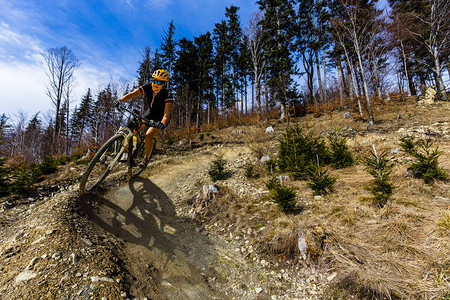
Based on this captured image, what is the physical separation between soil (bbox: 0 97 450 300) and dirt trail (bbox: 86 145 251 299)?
0.02 meters

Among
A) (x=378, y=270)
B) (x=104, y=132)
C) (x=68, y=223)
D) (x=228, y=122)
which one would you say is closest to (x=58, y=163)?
(x=104, y=132)

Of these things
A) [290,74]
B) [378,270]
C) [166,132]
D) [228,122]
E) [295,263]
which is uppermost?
[290,74]

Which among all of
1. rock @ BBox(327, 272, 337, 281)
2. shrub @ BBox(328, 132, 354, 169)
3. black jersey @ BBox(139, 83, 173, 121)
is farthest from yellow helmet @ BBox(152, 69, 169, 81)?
shrub @ BBox(328, 132, 354, 169)

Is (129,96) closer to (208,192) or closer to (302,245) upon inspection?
(208,192)

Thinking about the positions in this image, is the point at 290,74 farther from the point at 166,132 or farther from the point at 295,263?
the point at 295,263

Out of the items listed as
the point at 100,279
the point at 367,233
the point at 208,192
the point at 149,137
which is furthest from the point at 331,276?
the point at 149,137

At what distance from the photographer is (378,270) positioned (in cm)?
227

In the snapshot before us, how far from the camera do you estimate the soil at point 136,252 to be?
2188 mm

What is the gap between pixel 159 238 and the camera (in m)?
3.86

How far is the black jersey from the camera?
4906 mm

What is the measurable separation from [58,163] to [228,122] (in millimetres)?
15063

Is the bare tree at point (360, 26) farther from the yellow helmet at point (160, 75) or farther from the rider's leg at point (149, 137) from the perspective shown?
the rider's leg at point (149, 137)

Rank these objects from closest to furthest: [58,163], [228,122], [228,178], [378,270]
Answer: [378,270], [228,178], [58,163], [228,122]

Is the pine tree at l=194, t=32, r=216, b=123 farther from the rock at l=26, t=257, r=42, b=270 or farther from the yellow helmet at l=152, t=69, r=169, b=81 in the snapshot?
the rock at l=26, t=257, r=42, b=270
